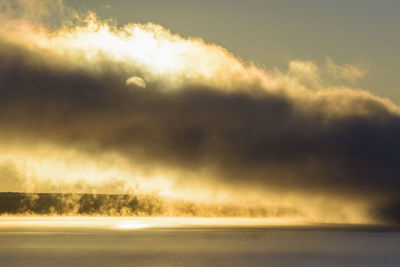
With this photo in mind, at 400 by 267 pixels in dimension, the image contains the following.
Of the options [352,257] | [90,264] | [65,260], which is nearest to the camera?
[90,264]

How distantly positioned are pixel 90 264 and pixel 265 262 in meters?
33.7

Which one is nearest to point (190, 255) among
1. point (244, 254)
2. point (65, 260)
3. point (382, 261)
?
point (244, 254)

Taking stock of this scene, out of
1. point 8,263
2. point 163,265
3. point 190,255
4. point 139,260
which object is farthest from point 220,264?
point 8,263

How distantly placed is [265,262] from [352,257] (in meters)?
27.7

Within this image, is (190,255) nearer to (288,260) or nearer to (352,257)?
(288,260)

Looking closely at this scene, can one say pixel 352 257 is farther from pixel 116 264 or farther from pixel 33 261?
pixel 33 261

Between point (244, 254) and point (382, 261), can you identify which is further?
point (244, 254)

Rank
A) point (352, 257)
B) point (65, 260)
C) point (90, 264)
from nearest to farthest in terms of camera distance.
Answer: point (90, 264), point (65, 260), point (352, 257)

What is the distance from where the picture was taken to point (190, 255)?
151250 millimetres

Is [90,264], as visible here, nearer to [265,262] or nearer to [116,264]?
[116,264]

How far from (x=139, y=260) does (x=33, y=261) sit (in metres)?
20.5

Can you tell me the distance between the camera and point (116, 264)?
123000 mm

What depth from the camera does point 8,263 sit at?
4938 inches

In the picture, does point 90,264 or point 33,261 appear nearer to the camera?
point 90,264
